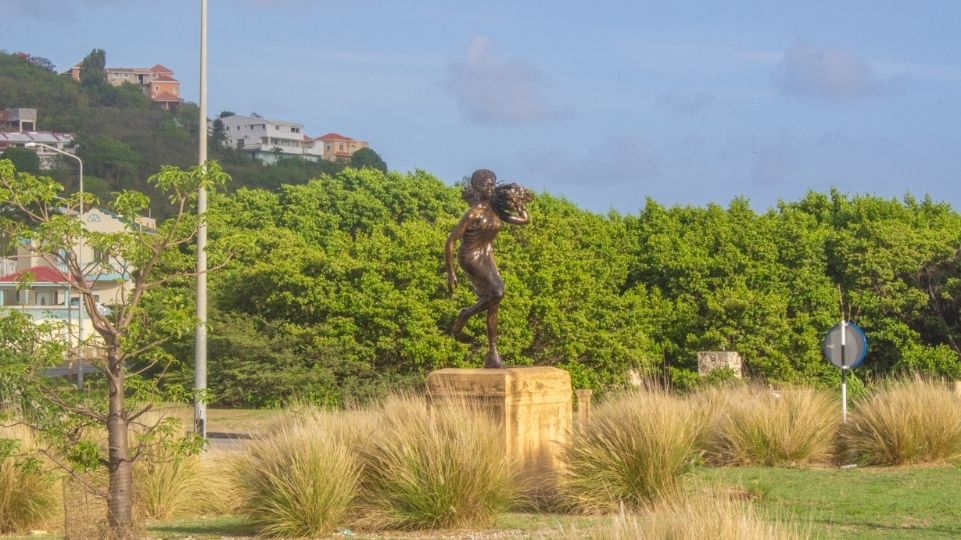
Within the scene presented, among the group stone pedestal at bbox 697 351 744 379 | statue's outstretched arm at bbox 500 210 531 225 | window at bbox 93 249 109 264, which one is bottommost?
stone pedestal at bbox 697 351 744 379

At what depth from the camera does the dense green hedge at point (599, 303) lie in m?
33.2

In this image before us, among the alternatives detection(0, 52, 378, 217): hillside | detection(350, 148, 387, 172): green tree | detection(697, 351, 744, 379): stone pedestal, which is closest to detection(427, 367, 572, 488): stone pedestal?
detection(697, 351, 744, 379): stone pedestal

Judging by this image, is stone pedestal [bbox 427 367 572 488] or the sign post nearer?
stone pedestal [bbox 427 367 572 488]

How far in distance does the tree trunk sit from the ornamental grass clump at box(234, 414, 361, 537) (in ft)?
5.39

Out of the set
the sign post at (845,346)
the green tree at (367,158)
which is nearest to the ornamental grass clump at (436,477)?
the sign post at (845,346)

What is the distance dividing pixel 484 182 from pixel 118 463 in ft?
18.2

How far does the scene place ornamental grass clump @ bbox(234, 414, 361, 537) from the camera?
1143 cm

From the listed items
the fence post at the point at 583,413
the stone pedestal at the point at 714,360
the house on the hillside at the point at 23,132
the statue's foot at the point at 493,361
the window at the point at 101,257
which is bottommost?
the fence post at the point at 583,413

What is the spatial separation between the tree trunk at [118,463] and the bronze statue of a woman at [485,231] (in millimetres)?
4705

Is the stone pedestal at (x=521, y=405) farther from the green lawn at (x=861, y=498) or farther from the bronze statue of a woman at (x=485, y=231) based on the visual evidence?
the green lawn at (x=861, y=498)

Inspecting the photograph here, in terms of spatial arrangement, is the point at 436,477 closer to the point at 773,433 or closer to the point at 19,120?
the point at 773,433

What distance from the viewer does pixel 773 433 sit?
1678cm

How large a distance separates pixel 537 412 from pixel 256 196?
40091 mm

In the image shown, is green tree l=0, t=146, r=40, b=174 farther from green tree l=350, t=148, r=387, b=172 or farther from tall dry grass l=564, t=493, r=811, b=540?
tall dry grass l=564, t=493, r=811, b=540
